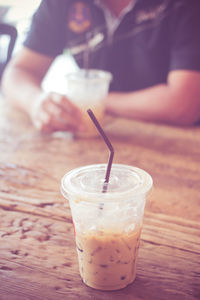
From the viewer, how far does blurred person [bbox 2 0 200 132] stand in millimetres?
2010

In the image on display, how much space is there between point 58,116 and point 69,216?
0.84 m

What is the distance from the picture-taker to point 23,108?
6.95 ft

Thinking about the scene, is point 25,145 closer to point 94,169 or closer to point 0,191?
point 0,191

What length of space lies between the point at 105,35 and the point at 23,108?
767mm

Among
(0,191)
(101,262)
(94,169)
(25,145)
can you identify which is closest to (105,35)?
(25,145)

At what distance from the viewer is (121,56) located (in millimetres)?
2457

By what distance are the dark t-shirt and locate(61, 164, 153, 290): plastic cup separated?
1.52 metres

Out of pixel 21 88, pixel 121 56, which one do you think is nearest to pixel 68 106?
pixel 21 88

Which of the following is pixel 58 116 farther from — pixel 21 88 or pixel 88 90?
pixel 21 88

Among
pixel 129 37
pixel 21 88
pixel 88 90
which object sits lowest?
pixel 21 88

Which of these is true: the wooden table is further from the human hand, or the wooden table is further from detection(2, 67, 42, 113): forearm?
detection(2, 67, 42, 113): forearm

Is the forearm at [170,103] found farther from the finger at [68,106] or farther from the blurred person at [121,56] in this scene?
the finger at [68,106]

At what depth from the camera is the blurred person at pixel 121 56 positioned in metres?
2.01

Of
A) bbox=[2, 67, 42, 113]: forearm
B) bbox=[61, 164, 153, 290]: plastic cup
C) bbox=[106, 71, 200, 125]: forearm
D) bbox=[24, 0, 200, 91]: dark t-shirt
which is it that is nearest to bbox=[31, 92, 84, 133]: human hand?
bbox=[2, 67, 42, 113]: forearm
